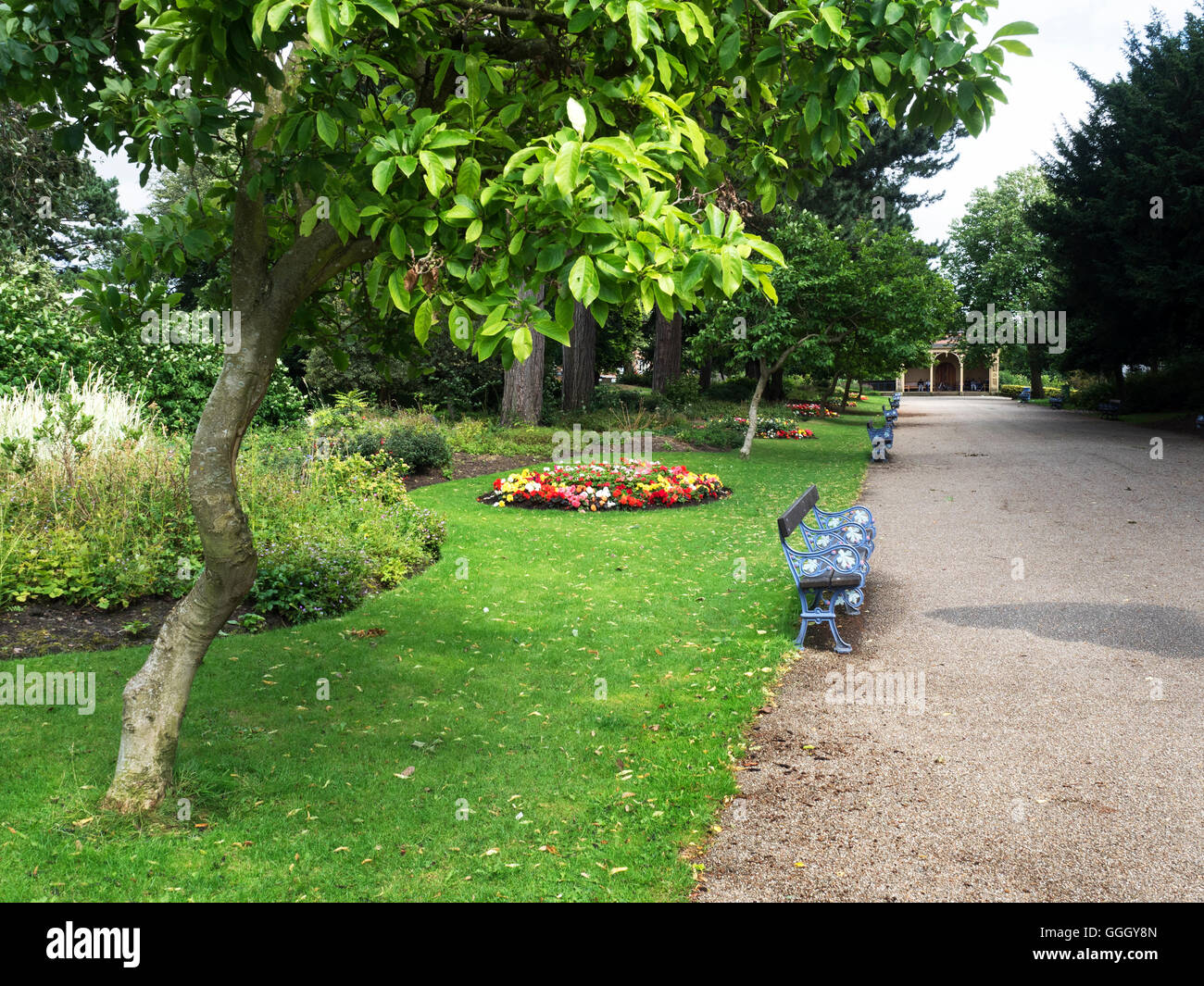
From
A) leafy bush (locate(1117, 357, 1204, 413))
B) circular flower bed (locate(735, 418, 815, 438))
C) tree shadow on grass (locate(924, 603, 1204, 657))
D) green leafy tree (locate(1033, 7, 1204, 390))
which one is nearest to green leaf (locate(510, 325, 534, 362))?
tree shadow on grass (locate(924, 603, 1204, 657))

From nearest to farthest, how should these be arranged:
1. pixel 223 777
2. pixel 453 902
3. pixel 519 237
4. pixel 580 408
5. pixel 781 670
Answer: pixel 519 237, pixel 453 902, pixel 223 777, pixel 781 670, pixel 580 408

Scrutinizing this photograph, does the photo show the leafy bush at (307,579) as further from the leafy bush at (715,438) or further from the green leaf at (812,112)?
the leafy bush at (715,438)

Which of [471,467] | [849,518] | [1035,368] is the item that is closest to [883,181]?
[471,467]

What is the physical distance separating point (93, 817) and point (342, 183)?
10.4 ft

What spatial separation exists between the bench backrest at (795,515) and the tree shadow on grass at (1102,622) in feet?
4.97

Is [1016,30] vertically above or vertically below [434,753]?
above

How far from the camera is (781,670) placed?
6.74 metres

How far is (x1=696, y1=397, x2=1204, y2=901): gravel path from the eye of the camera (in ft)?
13.0

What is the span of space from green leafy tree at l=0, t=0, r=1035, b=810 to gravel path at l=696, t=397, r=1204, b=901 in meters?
2.70

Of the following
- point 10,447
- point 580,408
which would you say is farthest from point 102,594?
point 580,408

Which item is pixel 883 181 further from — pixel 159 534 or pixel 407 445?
pixel 159 534

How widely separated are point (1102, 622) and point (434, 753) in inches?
231

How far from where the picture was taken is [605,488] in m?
14.1

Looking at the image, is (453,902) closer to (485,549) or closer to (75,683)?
(75,683)
